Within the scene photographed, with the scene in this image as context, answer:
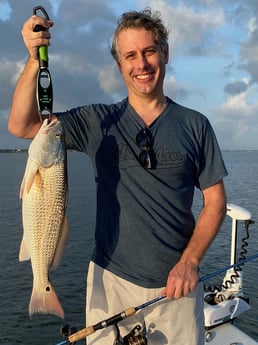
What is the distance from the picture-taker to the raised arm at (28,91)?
2.86 metres

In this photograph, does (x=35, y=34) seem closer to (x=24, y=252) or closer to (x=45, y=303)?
(x=24, y=252)

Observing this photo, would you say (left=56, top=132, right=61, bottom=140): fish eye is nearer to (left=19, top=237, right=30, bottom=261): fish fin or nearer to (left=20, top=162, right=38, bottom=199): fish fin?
(left=20, top=162, right=38, bottom=199): fish fin

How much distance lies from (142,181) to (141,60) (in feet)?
3.31

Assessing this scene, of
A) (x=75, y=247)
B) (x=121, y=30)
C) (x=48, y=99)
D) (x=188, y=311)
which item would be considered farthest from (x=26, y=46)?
(x=75, y=247)

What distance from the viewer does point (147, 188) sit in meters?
3.50

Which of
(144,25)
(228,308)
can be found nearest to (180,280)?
(144,25)

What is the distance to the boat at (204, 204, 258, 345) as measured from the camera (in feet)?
18.7

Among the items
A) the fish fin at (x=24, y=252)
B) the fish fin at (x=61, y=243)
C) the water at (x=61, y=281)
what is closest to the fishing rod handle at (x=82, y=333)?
the fish fin at (x=61, y=243)

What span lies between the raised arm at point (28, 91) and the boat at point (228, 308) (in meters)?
3.55

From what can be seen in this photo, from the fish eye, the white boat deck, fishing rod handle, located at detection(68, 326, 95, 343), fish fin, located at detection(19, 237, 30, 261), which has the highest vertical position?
the fish eye

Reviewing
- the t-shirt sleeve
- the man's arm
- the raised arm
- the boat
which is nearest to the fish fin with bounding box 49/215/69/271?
the raised arm

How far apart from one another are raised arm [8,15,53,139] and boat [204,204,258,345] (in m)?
3.55

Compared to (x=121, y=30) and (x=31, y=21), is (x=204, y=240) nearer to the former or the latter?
(x=121, y=30)

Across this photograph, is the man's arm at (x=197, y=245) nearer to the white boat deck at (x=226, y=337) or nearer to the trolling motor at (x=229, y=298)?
the trolling motor at (x=229, y=298)
